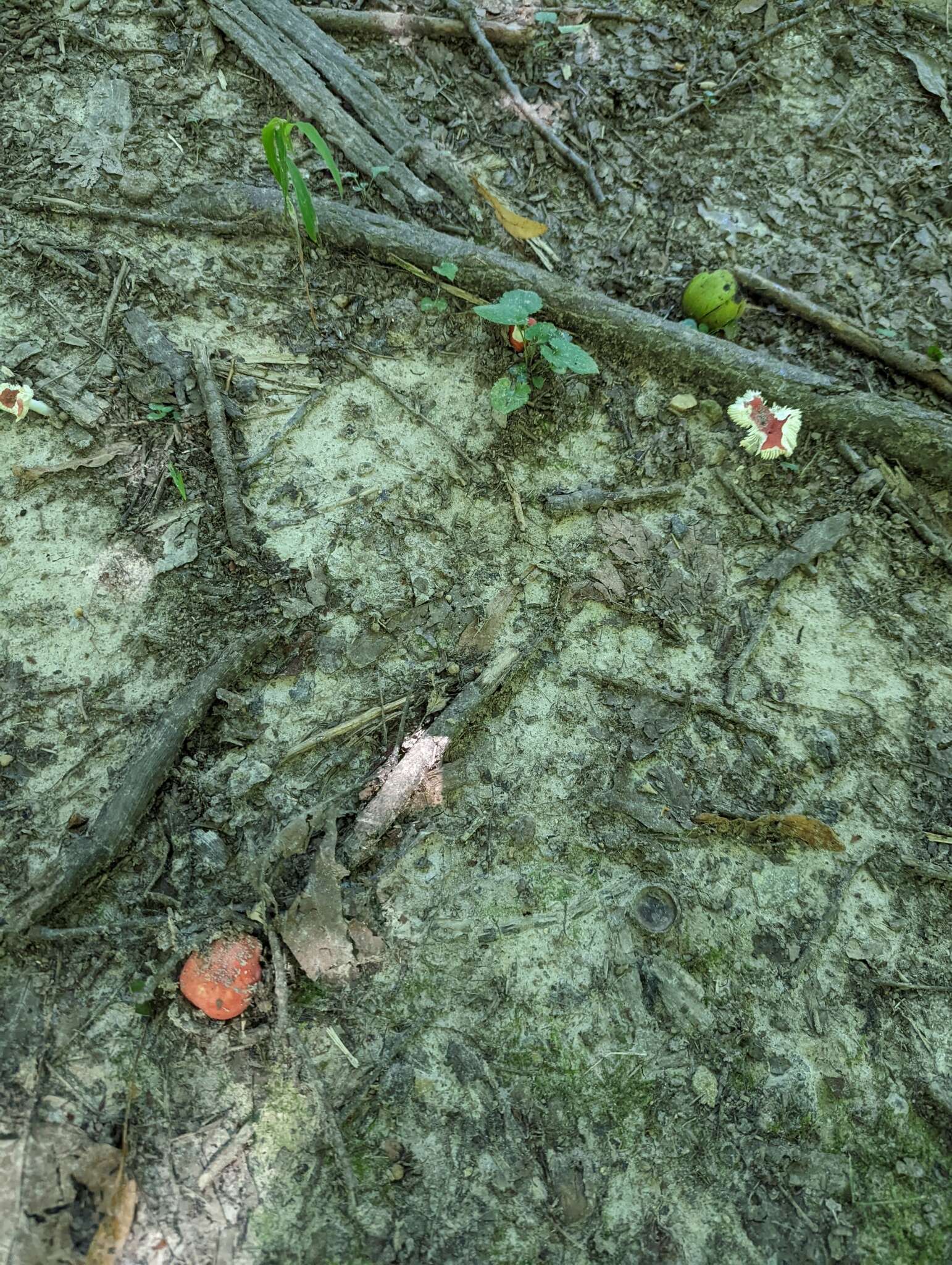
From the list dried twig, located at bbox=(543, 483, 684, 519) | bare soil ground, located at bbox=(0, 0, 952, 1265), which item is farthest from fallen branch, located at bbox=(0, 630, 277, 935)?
dried twig, located at bbox=(543, 483, 684, 519)

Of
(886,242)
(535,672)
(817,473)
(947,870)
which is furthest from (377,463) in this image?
(886,242)

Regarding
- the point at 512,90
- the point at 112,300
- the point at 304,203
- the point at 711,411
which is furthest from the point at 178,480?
the point at 512,90

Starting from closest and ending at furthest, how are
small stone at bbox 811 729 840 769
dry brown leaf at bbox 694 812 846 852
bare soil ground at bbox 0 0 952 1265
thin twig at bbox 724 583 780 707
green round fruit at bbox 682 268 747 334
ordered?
bare soil ground at bbox 0 0 952 1265
dry brown leaf at bbox 694 812 846 852
small stone at bbox 811 729 840 769
thin twig at bbox 724 583 780 707
green round fruit at bbox 682 268 747 334

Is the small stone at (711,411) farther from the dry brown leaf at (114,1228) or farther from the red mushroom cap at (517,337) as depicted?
the dry brown leaf at (114,1228)

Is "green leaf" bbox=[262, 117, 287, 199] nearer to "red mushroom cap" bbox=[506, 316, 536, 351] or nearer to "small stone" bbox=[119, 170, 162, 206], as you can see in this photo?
"small stone" bbox=[119, 170, 162, 206]

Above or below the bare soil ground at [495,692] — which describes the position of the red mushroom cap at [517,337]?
above

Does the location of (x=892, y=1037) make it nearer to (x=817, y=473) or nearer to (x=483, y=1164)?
(x=483, y=1164)

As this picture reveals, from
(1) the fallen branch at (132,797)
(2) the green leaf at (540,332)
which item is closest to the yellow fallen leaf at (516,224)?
(2) the green leaf at (540,332)
